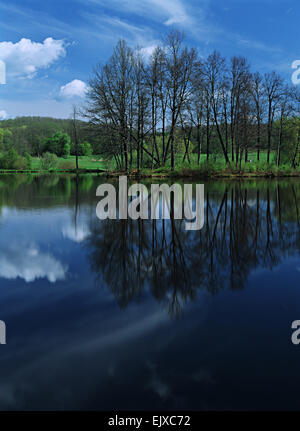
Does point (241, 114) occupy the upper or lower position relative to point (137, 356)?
upper

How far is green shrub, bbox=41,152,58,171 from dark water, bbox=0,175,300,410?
62835mm

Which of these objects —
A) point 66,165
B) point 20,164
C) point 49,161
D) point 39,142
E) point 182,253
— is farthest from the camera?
point 39,142

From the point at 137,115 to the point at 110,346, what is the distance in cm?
3303

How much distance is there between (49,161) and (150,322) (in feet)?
221

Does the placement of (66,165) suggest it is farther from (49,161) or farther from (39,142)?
(39,142)

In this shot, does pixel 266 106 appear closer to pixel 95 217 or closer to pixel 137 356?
pixel 95 217

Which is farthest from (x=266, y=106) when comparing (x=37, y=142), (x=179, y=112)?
(x=37, y=142)

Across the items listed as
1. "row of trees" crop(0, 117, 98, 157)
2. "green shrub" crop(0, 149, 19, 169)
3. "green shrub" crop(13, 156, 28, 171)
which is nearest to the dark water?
"green shrub" crop(13, 156, 28, 171)

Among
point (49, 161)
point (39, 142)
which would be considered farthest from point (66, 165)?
point (39, 142)

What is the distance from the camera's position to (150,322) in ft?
10.6

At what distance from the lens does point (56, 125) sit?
11812 cm

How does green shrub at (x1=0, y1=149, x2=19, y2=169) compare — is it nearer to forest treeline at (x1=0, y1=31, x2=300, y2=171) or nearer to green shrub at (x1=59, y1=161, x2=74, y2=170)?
green shrub at (x1=59, y1=161, x2=74, y2=170)
